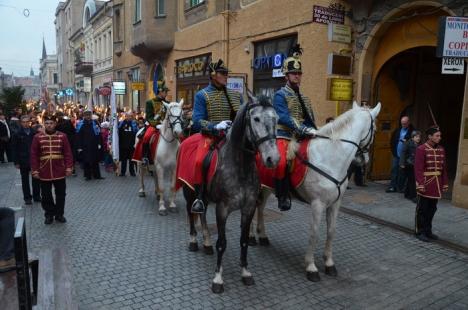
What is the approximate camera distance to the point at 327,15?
10.1 meters

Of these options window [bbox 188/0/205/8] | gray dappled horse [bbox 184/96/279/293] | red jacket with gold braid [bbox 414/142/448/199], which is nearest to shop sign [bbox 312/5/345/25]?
red jacket with gold braid [bbox 414/142/448/199]

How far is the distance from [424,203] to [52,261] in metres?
5.96

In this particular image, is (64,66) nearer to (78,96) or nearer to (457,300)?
(78,96)

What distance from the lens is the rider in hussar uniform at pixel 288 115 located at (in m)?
5.34

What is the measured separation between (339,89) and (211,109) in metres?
5.83

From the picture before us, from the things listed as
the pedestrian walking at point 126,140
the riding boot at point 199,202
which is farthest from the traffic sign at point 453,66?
the pedestrian walking at point 126,140

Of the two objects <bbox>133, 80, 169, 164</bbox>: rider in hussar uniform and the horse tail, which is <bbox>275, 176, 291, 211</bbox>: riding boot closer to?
the horse tail

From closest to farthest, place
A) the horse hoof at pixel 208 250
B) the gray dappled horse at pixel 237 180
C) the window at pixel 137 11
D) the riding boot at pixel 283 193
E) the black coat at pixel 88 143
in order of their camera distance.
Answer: the gray dappled horse at pixel 237 180 < the riding boot at pixel 283 193 < the horse hoof at pixel 208 250 < the black coat at pixel 88 143 < the window at pixel 137 11

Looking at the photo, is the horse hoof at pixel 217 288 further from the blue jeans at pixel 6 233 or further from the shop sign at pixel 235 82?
the shop sign at pixel 235 82

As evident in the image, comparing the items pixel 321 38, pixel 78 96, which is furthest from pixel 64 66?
pixel 321 38

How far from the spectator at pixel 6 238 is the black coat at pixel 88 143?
27.5 ft

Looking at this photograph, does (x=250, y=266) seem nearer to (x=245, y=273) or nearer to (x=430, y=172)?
(x=245, y=273)

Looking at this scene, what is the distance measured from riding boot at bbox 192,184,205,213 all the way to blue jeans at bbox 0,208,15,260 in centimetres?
203

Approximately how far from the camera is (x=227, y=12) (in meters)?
15.7
